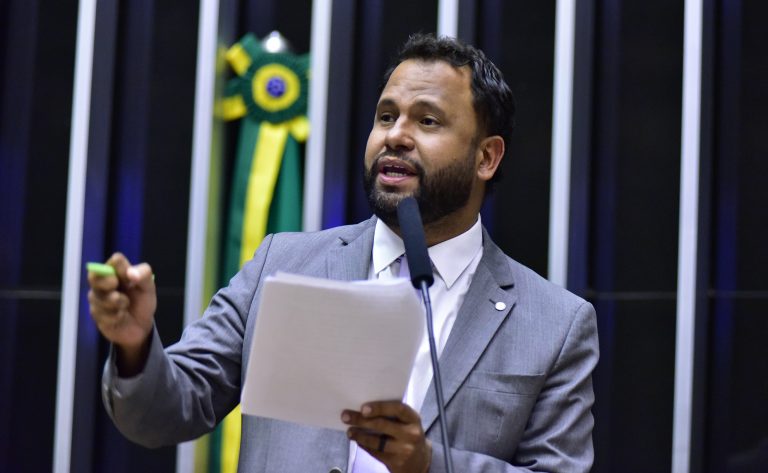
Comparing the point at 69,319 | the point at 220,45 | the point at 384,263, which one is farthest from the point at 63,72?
the point at 384,263

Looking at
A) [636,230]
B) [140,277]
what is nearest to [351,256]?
[140,277]

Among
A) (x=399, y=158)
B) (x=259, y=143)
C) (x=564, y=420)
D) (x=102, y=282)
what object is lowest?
(x=564, y=420)

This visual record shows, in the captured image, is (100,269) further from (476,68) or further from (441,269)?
(476,68)

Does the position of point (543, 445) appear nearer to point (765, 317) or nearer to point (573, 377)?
point (573, 377)

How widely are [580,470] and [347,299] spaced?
2.34ft

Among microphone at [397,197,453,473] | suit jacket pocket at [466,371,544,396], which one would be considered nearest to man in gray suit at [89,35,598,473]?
suit jacket pocket at [466,371,544,396]

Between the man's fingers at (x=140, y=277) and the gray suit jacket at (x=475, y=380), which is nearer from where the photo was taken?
the man's fingers at (x=140, y=277)

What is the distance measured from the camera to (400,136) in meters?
1.91

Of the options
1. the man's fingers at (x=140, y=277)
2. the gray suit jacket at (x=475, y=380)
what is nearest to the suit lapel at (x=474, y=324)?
the gray suit jacket at (x=475, y=380)

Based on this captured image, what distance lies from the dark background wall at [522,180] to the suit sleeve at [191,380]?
3.87 ft

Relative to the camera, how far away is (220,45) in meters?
3.04

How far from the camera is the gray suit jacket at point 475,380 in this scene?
5.69ft

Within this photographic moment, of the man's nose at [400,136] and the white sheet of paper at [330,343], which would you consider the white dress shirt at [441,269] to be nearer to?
the man's nose at [400,136]

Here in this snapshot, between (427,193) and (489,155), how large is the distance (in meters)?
0.26
